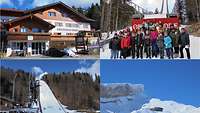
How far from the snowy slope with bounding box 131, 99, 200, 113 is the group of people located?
2.16 ft

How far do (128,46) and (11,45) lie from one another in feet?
5.76

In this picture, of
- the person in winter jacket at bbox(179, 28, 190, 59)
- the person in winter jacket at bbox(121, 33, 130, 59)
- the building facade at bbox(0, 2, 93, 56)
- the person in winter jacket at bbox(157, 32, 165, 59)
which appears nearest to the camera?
the person in winter jacket at bbox(179, 28, 190, 59)

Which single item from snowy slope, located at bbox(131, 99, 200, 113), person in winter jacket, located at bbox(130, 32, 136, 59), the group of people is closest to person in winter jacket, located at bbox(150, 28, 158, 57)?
the group of people

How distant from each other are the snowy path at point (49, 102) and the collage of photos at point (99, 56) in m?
0.01

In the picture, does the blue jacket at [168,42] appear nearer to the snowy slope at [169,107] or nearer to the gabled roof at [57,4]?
the snowy slope at [169,107]

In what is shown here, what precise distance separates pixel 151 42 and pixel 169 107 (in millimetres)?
982

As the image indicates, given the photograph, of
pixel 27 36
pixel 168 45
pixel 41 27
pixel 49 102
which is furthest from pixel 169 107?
pixel 27 36

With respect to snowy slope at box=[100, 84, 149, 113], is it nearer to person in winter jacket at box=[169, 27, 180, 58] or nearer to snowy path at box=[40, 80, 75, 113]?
snowy path at box=[40, 80, 75, 113]

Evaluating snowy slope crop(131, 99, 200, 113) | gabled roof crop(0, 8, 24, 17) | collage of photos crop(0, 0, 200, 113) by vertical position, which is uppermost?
gabled roof crop(0, 8, 24, 17)

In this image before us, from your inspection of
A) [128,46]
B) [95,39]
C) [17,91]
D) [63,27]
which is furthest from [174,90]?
[17,91]

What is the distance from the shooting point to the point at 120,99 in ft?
19.5

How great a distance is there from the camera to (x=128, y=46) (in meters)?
5.98

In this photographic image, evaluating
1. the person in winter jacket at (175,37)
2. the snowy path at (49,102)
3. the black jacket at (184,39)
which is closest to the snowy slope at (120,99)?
Answer: the snowy path at (49,102)

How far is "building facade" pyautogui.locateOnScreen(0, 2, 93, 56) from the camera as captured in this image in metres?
6.05
